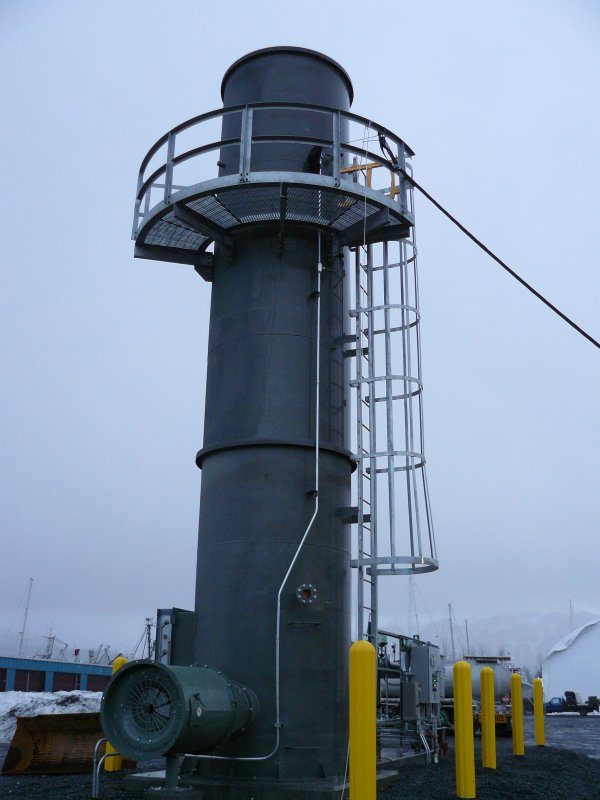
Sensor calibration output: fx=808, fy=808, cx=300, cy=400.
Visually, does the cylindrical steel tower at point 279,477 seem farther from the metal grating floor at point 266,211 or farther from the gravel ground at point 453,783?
the gravel ground at point 453,783

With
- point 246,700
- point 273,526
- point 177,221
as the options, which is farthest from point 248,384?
point 246,700

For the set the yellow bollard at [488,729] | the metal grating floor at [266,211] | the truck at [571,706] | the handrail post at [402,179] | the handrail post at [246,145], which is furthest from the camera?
the truck at [571,706]

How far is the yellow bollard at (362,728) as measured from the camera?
8.09m

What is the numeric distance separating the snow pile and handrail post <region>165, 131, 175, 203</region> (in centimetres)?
1823

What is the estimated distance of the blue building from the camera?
126ft

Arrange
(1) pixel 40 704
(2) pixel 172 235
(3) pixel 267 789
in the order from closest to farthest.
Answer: (3) pixel 267 789, (2) pixel 172 235, (1) pixel 40 704

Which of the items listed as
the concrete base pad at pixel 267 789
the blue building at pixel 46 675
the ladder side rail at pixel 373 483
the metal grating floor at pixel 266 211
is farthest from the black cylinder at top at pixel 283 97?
the blue building at pixel 46 675

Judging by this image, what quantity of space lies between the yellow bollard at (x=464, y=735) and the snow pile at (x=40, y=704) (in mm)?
16448

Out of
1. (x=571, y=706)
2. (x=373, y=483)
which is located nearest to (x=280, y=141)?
(x=373, y=483)

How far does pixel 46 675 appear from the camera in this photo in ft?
132

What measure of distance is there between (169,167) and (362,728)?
831cm

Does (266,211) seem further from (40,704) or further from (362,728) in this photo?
(40,704)

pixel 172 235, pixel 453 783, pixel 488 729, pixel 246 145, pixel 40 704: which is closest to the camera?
pixel 246 145

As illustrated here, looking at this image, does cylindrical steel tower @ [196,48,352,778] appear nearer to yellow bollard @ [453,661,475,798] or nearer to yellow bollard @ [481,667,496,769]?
yellow bollard @ [453,661,475,798]
